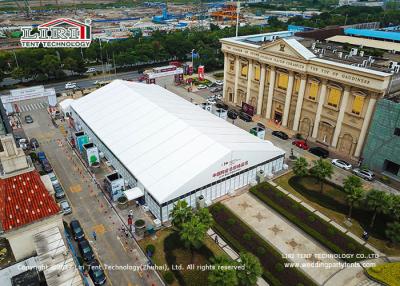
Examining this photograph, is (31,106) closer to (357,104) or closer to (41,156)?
(41,156)

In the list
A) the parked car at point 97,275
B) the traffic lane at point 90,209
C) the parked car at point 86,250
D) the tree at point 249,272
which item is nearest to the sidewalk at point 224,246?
the tree at point 249,272

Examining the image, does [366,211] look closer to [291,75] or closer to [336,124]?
[336,124]

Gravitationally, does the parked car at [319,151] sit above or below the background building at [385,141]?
below

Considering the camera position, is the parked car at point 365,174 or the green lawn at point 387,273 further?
the parked car at point 365,174

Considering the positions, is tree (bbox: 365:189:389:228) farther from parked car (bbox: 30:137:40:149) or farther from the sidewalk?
parked car (bbox: 30:137:40:149)

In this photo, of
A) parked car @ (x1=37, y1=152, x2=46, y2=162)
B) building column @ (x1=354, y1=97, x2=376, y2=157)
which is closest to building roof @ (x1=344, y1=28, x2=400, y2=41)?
building column @ (x1=354, y1=97, x2=376, y2=157)

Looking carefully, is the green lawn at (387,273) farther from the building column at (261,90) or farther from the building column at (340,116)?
the building column at (261,90)

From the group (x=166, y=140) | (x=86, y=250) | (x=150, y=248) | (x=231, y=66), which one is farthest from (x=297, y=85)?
(x=86, y=250)
